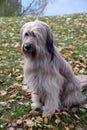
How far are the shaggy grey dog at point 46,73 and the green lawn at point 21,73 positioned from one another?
18 centimetres

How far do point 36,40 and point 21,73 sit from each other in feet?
7.51

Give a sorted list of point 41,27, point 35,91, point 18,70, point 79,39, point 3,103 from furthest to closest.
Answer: point 79,39 < point 18,70 < point 3,103 < point 35,91 < point 41,27

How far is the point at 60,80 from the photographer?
17.3 feet

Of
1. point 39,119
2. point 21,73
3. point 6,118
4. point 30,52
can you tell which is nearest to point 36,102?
point 39,119

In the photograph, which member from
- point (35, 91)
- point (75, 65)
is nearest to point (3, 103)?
point (35, 91)

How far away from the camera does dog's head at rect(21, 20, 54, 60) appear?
489 cm

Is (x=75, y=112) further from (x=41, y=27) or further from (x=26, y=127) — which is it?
(x=41, y=27)

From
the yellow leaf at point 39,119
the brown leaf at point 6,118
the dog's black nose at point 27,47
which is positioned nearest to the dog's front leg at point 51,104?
the yellow leaf at point 39,119

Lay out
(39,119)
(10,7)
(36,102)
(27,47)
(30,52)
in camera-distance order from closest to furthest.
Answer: (27,47) < (30,52) < (39,119) < (36,102) < (10,7)

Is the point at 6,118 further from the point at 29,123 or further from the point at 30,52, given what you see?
the point at 30,52

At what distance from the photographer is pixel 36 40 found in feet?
16.1

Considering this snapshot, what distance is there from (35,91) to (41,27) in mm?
1046

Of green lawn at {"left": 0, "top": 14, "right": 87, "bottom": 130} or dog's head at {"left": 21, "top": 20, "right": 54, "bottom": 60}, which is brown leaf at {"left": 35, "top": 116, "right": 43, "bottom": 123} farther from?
dog's head at {"left": 21, "top": 20, "right": 54, "bottom": 60}

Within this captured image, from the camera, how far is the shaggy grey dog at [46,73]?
4946 mm
